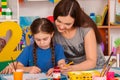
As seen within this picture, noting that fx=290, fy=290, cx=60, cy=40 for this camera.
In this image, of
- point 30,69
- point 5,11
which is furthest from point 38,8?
point 30,69

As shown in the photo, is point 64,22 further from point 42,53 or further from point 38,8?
point 38,8

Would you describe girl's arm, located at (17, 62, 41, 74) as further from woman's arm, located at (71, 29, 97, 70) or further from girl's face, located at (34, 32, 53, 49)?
woman's arm, located at (71, 29, 97, 70)

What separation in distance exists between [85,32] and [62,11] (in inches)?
10.2

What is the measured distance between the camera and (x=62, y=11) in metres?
1.95

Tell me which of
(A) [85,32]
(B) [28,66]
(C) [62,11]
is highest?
(C) [62,11]

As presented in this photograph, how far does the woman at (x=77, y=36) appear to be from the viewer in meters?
1.96

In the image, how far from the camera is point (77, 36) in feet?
6.98

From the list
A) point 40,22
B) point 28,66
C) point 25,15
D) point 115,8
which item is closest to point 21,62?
point 28,66

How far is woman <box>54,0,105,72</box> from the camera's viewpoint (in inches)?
77.0

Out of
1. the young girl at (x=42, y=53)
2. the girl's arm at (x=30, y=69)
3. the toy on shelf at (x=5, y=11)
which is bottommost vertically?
the girl's arm at (x=30, y=69)

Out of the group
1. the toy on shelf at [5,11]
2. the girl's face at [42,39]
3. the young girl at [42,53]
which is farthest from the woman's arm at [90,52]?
the toy on shelf at [5,11]

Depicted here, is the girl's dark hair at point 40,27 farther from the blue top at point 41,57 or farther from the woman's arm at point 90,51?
the woman's arm at point 90,51

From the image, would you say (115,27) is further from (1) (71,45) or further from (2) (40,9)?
(1) (71,45)

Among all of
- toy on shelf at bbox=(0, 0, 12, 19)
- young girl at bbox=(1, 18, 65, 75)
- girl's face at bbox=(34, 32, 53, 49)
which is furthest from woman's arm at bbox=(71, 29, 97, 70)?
toy on shelf at bbox=(0, 0, 12, 19)
